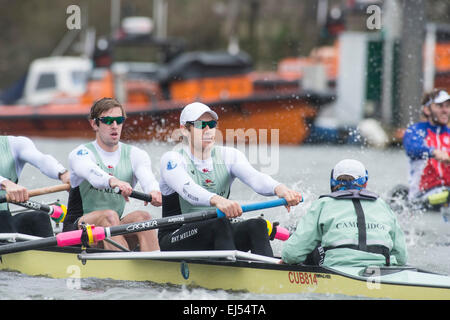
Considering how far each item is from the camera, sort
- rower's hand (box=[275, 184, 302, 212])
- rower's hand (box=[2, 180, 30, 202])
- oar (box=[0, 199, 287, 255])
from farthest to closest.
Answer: rower's hand (box=[2, 180, 30, 202])
oar (box=[0, 199, 287, 255])
rower's hand (box=[275, 184, 302, 212])

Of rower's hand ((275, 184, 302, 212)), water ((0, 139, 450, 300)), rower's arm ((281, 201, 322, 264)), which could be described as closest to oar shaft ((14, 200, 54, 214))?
water ((0, 139, 450, 300))

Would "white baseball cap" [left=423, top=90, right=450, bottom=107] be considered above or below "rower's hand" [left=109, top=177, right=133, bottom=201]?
above

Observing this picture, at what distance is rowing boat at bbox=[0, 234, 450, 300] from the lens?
18.9ft

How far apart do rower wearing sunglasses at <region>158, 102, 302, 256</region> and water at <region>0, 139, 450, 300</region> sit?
394 mm

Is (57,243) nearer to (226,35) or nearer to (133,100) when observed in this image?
(133,100)

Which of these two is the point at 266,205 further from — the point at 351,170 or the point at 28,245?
the point at 28,245

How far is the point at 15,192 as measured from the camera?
7.10m

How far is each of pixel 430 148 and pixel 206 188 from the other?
12.1 feet

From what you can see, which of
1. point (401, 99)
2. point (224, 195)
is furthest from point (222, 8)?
point (224, 195)

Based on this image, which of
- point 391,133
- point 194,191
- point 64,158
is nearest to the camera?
point 194,191

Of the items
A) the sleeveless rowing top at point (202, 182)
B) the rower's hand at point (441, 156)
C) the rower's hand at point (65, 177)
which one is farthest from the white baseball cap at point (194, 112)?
the rower's hand at point (441, 156)

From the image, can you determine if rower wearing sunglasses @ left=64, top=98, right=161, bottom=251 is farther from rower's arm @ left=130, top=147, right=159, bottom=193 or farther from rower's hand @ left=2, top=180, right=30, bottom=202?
rower's hand @ left=2, top=180, right=30, bottom=202
